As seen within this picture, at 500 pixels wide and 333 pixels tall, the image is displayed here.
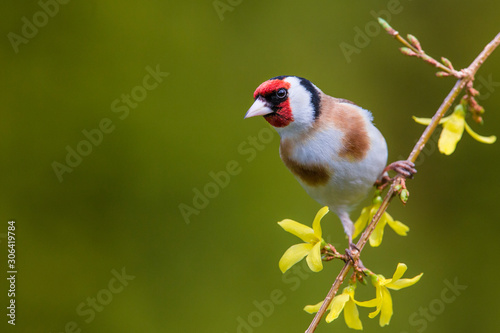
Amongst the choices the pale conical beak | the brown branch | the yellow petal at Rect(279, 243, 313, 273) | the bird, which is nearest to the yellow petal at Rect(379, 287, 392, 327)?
the brown branch

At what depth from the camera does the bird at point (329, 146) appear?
1622 millimetres

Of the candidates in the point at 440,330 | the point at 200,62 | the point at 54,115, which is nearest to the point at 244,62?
the point at 200,62

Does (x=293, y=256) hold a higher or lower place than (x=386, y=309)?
higher

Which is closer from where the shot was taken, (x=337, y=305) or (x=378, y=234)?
(x=337, y=305)

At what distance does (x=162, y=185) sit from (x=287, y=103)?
1617mm

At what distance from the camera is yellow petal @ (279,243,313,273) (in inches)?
51.6

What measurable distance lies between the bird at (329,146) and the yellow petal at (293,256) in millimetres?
339

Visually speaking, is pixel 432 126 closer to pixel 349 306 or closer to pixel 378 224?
pixel 378 224

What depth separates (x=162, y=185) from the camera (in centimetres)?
303

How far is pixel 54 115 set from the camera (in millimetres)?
2990

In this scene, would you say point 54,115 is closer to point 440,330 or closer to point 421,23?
point 421,23

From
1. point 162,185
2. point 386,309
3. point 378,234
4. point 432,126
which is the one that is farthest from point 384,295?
point 162,185

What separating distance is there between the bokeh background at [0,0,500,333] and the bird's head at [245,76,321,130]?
1.43 m

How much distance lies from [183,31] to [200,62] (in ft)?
0.64
